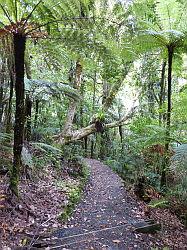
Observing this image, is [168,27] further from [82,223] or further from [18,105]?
[82,223]

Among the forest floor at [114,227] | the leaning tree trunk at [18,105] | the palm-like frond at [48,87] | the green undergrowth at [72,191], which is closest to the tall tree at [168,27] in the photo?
the forest floor at [114,227]

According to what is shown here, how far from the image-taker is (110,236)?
155 inches

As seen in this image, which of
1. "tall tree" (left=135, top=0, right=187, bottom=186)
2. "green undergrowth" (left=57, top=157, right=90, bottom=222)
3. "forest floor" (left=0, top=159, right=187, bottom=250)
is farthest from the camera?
"tall tree" (left=135, top=0, right=187, bottom=186)

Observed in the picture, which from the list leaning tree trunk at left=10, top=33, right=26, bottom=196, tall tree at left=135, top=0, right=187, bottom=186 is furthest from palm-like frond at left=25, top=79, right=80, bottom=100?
tall tree at left=135, top=0, right=187, bottom=186

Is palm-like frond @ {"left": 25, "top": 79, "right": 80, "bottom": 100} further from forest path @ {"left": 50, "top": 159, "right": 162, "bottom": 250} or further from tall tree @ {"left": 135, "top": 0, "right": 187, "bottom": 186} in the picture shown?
forest path @ {"left": 50, "top": 159, "right": 162, "bottom": 250}

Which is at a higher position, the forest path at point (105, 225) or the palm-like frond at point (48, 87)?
the palm-like frond at point (48, 87)

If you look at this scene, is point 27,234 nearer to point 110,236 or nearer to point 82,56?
point 110,236

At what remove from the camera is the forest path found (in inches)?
145

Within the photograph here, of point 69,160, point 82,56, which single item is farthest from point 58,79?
point 82,56

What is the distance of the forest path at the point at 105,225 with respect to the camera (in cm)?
367

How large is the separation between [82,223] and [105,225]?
1.16 feet

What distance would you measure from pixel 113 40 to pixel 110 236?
9.28 feet

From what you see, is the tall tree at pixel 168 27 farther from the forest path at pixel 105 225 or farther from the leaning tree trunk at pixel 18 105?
the leaning tree trunk at pixel 18 105

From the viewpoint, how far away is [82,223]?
14.4 ft
